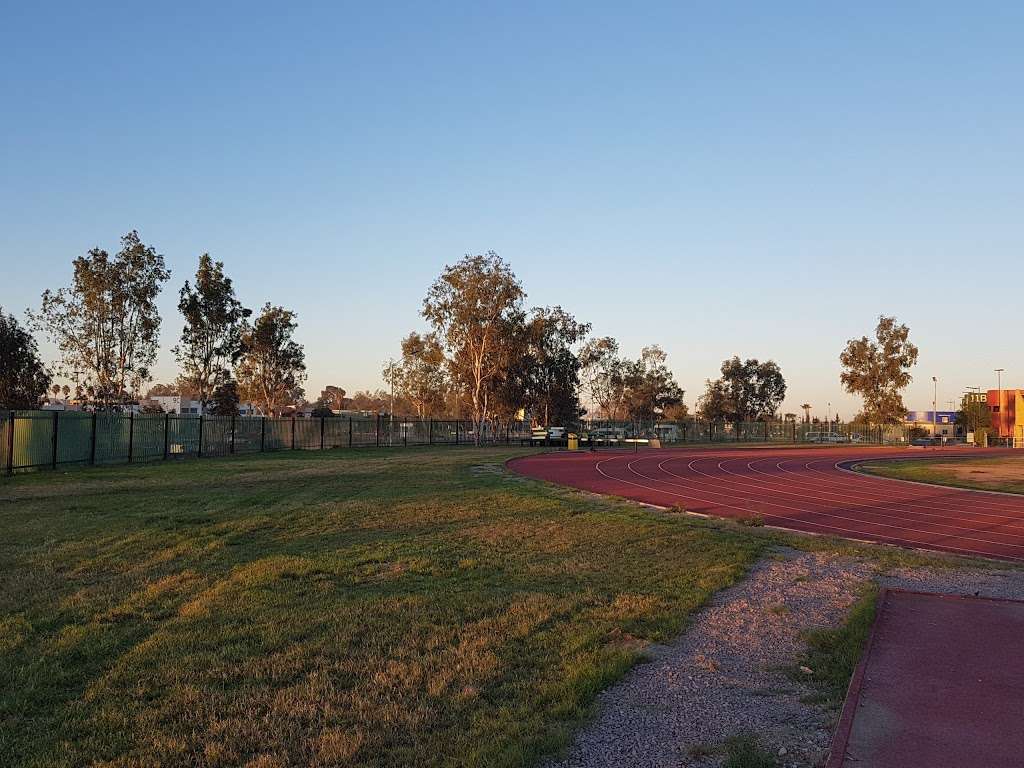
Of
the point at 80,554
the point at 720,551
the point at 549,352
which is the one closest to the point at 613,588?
the point at 720,551

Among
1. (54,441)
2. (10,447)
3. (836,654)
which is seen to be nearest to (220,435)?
(54,441)

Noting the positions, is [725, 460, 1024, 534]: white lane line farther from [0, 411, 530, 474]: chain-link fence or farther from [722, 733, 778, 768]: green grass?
[0, 411, 530, 474]: chain-link fence

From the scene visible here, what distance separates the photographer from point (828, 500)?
22.1m

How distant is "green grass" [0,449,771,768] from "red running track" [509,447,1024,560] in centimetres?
374

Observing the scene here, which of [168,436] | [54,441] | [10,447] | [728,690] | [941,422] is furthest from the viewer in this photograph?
[941,422]

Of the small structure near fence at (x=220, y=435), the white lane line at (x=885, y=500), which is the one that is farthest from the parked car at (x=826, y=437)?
the white lane line at (x=885, y=500)

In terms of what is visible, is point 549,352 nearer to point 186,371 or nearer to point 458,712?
point 186,371

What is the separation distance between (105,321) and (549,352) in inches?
1603

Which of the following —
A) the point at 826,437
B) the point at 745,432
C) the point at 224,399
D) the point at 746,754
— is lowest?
the point at 746,754

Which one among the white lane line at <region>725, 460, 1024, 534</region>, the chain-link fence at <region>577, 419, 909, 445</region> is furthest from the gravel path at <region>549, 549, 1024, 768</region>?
the chain-link fence at <region>577, 419, 909, 445</region>

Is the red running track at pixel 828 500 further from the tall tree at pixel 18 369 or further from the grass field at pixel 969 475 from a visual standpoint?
the tall tree at pixel 18 369

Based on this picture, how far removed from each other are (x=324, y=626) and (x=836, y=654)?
15.2 feet

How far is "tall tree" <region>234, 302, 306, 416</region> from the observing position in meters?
57.8

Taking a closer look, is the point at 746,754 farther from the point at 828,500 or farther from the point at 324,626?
the point at 828,500
